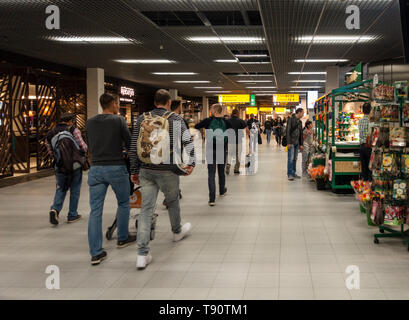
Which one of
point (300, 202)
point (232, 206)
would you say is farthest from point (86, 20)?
point (300, 202)

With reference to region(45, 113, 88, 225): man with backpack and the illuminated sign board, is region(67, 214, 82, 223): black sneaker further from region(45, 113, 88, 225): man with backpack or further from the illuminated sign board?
the illuminated sign board

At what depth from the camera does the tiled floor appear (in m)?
3.61

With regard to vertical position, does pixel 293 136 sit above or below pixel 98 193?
above

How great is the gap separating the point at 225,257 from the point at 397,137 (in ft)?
7.04

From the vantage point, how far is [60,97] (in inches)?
550

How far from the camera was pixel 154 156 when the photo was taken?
423 centimetres

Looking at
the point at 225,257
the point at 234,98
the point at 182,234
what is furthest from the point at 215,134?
the point at 234,98

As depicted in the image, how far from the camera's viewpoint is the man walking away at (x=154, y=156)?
4.21m

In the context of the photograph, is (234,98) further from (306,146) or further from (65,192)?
(65,192)

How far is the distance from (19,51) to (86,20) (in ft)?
14.6

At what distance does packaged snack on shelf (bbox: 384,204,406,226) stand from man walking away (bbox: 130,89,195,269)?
7.07 feet

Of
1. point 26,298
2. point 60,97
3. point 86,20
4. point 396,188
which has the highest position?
point 86,20

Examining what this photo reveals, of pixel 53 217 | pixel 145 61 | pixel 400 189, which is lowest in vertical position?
pixel 53 217
